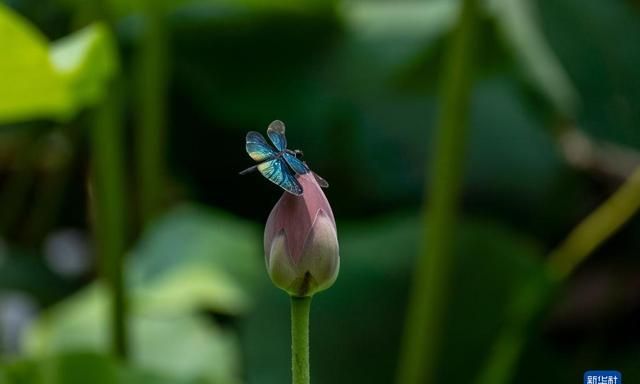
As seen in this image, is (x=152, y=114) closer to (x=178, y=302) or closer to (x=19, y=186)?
(x=178, y=302)

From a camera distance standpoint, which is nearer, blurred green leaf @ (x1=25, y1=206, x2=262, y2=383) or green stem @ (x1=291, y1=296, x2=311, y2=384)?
green stem @ (x1=291, y1=296, x2=311, y2=384)

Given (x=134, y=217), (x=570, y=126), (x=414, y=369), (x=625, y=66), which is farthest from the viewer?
(x=570, y=126)

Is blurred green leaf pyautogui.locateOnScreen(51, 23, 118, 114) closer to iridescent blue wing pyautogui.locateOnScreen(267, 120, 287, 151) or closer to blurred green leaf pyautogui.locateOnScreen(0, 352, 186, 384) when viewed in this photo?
blurred green leaf pyautogui.locateOnScreen(0, 352, 186, 384)

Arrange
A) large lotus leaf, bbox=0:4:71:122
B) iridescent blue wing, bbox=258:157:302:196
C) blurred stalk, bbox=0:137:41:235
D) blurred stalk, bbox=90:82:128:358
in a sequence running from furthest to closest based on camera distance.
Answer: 1. blurred stalk, bbox=0:137:41:235
2. blurred stalk, bbox=90:82:128:358
3. large lotus leaf, bbox=0:4:71:122
4. iridescent blue wing, bbox=258:157:302:196

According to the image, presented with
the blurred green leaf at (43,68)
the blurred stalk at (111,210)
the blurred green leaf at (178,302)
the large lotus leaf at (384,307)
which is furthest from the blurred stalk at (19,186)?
the blurred green leaf at (43,68)

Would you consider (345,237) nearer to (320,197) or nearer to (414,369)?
(414,369)

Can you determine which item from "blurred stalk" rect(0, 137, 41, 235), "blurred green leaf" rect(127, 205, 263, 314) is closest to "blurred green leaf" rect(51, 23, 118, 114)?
"blurred green leaf" rect(127, 205, 263, 314)

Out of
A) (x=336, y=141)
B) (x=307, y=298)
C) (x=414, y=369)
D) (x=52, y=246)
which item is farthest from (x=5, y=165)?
(x=307, y=298)
